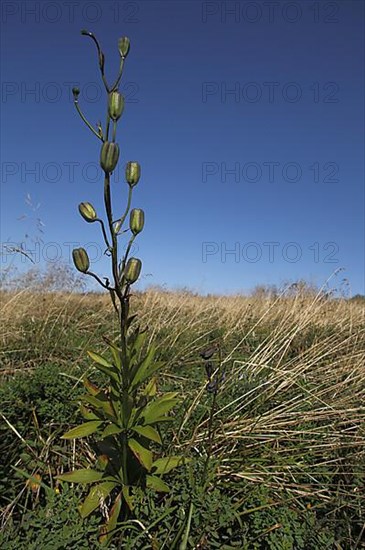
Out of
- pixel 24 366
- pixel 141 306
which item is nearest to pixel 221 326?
pixel 141 306

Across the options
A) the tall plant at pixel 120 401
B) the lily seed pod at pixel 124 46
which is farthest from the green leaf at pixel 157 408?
the lily seed pod at pixel 124 46

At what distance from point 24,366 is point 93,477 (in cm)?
157

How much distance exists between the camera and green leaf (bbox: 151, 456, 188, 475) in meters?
1.63

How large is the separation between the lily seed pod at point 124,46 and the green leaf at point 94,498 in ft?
4.59

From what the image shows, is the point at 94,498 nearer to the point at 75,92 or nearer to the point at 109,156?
the point at 109,156

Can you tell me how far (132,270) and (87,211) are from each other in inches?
8.7

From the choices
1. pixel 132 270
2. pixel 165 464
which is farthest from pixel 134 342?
pixel 165 464

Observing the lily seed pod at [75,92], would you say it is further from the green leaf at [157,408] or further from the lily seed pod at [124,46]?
the green leaf at [157,408]

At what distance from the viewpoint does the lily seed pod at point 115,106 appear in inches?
50.7

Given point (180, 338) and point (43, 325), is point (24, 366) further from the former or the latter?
point (180, 338)

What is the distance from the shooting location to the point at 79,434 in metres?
1.53

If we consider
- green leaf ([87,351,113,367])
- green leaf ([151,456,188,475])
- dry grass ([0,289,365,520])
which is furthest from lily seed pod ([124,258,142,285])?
dry grass ([0,289,365,520])

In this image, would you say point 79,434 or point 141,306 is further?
point 141,306

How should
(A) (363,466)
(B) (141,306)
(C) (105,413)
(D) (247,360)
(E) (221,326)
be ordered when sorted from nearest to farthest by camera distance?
(C) (105,413) < (A) (363,466) < (D) (247,360) < (E) (221,326) < (B) (141,306)
